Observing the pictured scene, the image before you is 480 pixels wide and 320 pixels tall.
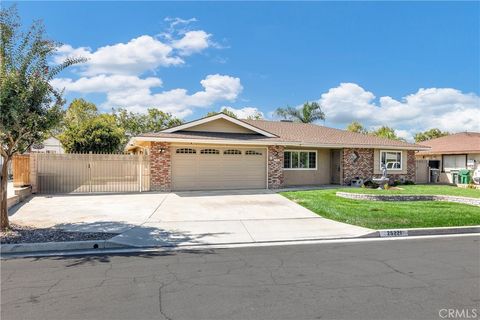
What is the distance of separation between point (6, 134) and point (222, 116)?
41.4 ft

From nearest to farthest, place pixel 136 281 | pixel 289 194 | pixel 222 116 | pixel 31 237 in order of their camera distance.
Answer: pixel 136 281 < pixel 31 237 < pixel 289 194 < pixel 222 116

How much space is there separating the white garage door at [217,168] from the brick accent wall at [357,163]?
5.68 meters

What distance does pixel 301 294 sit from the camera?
16.7 feet

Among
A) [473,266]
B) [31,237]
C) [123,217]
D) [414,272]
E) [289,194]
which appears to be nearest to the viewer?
[414,272]

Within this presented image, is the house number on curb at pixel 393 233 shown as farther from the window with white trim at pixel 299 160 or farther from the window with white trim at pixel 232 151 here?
the window with white trim at pixel 299 160

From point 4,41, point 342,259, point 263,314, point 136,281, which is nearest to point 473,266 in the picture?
point 342,259

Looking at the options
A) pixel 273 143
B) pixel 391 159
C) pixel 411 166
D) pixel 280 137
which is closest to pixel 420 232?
pixel 273 143

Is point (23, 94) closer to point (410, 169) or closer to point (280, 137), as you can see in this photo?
point (280, 137)

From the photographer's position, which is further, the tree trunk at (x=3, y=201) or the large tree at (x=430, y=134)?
the large tree at (x=430, y=134)

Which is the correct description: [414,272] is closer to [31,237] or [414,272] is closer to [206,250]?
[206,250]

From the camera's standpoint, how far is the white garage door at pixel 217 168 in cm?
Result: 1878

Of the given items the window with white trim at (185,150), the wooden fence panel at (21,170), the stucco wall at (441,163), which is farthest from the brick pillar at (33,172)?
the stucco wall at (441,163)

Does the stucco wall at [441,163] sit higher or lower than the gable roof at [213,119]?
lower

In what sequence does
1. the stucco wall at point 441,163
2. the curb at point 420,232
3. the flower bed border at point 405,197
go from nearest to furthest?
the curb at point 420,232 → the flower bed border at point 405,197 → the stucco wall at point 441,163
